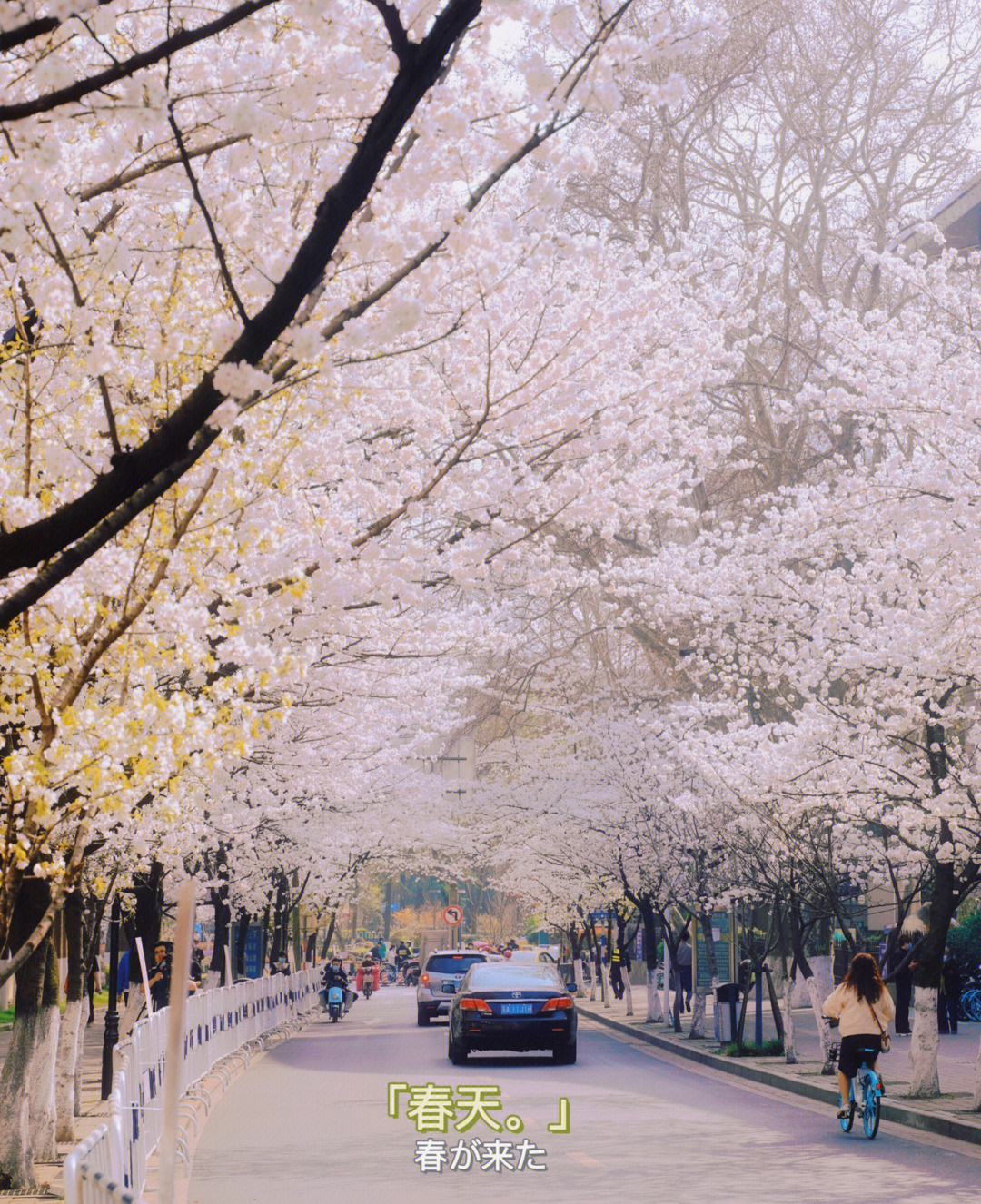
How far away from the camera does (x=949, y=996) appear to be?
96.7 ft

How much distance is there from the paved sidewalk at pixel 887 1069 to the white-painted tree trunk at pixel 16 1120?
7.92m

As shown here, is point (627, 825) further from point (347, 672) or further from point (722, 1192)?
point (722, 1192)

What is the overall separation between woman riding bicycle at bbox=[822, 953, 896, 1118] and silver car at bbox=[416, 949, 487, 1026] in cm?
2154

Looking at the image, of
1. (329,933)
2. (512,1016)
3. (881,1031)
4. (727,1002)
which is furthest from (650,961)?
(329,933)

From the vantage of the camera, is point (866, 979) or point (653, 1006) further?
point (653, 1006)

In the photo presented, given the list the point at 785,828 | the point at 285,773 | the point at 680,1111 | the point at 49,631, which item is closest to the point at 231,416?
the point at 49,631

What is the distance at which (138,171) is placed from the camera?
29.4 ft

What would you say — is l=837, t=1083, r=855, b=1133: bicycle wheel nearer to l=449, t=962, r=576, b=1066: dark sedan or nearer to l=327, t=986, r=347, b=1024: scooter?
l=449, t=962, r=576, b=1066: dark sedan

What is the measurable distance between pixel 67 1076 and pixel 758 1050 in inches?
444

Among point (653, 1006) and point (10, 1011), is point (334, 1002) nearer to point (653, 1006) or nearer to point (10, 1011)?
point (10, 1011)

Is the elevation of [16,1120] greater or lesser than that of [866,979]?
lesser

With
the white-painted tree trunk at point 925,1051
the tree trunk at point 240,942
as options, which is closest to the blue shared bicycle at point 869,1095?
the white-painted tree trunk at point 925,1051

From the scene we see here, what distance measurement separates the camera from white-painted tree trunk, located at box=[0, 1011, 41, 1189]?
38.7ft

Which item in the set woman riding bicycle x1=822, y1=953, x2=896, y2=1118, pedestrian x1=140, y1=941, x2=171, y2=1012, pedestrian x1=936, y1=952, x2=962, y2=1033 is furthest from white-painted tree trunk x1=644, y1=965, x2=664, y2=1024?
woman riding bicycle x1=822, y1=953, x2=896, y2=1118
